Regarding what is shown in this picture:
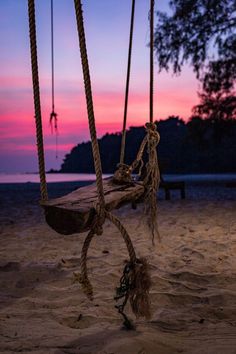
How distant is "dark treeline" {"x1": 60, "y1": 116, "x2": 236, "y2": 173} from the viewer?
15.1 m

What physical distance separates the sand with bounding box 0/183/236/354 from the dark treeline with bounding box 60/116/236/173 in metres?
6.31

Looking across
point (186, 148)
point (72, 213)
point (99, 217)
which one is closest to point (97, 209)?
point (99, 217)

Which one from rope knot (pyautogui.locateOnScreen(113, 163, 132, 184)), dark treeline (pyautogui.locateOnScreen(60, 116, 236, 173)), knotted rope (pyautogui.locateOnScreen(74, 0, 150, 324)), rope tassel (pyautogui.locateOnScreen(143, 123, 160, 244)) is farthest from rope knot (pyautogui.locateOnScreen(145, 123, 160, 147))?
dark treeline (pyautogui.locateOnScreen(60, 116, 236, 173))

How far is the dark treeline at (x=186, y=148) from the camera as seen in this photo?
49.5 feet

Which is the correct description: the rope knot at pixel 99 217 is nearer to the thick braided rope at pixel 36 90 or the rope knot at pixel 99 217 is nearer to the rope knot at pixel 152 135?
the thick braided rope at pixel 36 90

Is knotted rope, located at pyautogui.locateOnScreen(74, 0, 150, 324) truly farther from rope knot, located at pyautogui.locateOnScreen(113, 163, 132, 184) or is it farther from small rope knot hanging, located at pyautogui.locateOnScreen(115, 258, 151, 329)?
rope knot, located at pyautogui.locateOnScreen(113, 163, 132, 184)

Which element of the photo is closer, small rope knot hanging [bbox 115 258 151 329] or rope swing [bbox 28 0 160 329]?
rope swing [bbox 28 0 160 329]

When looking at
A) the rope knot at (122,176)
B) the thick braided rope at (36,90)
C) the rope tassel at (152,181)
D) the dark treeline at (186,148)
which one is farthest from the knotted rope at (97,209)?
the dark treeline at (186,148)

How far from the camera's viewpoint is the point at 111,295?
2.98 metres

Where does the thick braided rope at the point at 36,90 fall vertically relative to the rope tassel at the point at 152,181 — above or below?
above

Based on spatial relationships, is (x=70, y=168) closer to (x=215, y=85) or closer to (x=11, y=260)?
(x=215, y=85)

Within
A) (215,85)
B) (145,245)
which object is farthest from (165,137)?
(145,245)

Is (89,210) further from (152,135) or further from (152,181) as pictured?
(152,135)

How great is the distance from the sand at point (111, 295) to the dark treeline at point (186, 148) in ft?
20.7
